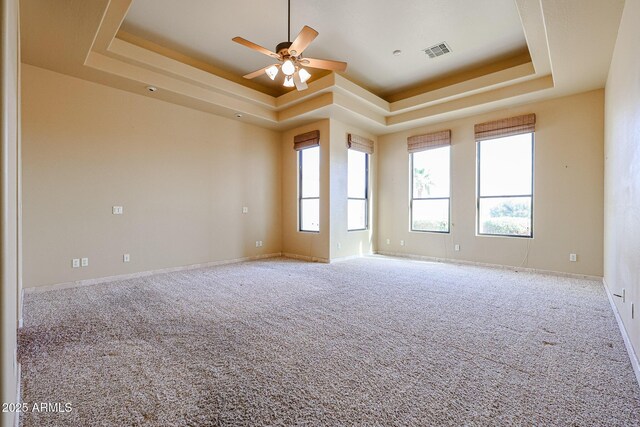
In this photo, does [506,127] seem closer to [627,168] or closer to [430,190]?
[430,190]

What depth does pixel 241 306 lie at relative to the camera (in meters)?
3.28

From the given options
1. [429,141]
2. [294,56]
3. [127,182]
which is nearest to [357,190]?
[429,141]

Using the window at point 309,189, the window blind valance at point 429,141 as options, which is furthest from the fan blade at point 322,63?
the window blind valance at point 429,141

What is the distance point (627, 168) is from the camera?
2516mm

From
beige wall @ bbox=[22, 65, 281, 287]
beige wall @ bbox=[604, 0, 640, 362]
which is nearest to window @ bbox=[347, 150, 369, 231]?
beige wall @ bbox=[22, 65, 281, 287]

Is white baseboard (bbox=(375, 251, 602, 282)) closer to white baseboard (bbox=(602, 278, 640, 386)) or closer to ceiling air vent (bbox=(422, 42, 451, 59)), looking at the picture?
white baseboard (bbox=(602, 278, 640, 386))

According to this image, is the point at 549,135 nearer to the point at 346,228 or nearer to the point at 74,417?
the point at 346,228

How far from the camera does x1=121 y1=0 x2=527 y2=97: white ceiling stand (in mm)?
3626

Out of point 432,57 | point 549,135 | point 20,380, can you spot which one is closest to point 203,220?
point 20,380

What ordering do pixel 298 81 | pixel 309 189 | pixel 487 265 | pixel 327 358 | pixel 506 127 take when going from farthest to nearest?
1. pixel 309 189
2. pixel 487 265
3. pixel 506 127
4. pixel 298 81
5. pixel 327 358

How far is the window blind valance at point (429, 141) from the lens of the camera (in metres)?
5.98

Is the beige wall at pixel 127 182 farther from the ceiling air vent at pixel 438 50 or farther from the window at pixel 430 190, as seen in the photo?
the ceiling air vent at pixel 438 50

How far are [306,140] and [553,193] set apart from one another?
4.47 metres

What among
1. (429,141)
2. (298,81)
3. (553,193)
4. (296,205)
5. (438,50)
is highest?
(438,50)
